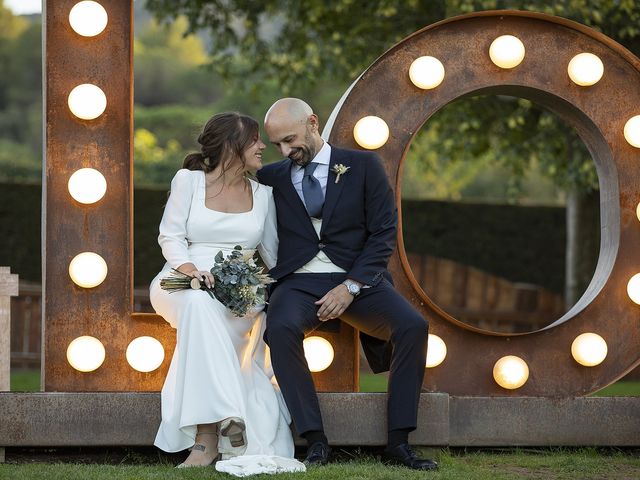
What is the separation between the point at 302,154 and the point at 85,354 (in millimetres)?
1521

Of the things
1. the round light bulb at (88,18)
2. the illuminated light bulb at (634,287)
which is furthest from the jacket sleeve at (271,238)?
the illuminated light bulb at (634,287)

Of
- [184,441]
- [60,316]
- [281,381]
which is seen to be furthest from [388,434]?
[60,316]

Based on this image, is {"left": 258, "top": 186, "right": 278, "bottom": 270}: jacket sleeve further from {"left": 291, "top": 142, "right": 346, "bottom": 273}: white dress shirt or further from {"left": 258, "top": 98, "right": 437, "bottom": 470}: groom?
{"left": 291, "top": 142, "right": 346, "bottom": 273}: white dress shirt

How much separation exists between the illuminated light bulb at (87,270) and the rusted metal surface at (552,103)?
1.43 m

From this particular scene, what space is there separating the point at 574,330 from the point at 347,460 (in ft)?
5.24

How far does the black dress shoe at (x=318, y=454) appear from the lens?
453 centimetres

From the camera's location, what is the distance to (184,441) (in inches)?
182

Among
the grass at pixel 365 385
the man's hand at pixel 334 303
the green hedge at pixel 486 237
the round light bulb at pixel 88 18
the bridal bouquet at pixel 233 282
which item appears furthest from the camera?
the green hedge at pixel 486 237

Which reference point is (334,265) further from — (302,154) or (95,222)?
Answer: (95,222)

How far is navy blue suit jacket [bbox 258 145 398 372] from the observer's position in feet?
16.5

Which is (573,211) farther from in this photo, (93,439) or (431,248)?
(93,439)

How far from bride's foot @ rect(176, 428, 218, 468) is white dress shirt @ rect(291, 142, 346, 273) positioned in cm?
97

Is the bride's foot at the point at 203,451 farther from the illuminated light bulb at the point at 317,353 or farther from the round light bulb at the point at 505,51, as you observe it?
the round light bulb at the point at 505,51

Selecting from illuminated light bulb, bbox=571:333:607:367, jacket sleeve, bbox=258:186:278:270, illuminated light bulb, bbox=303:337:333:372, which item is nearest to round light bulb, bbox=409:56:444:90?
jacket sleeve, bbox=258:186:278:270
